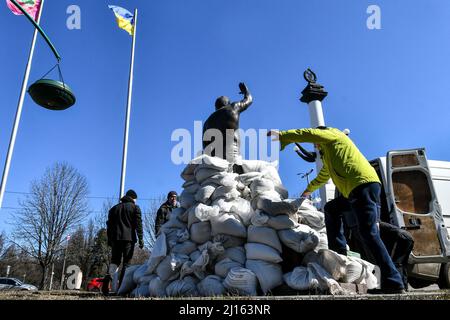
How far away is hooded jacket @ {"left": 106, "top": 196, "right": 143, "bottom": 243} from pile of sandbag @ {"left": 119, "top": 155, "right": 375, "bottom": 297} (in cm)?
74

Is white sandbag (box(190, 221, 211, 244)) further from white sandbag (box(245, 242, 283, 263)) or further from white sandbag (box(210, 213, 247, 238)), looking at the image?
white sandbag (box(245, 242, 283, 263))

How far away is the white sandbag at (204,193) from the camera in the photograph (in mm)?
4145

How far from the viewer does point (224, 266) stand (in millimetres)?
3432

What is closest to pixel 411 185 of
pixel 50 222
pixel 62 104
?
pixel 62 104

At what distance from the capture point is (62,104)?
4812mm

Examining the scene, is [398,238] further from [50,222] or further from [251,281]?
[50,222]

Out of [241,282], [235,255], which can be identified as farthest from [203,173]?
[241,282]

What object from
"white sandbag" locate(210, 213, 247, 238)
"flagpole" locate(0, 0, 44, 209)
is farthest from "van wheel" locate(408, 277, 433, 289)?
"flagpole" locate(0, 0, 44, 209)

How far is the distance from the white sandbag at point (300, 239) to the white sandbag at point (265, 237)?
0.31 feet

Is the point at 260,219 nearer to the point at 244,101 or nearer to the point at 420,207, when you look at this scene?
the point at 244,101

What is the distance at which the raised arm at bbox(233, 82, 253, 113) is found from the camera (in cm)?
556

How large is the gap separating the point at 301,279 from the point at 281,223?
646 millimetres

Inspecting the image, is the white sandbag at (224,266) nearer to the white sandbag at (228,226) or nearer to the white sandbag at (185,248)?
the white sandbag at (228,226)
